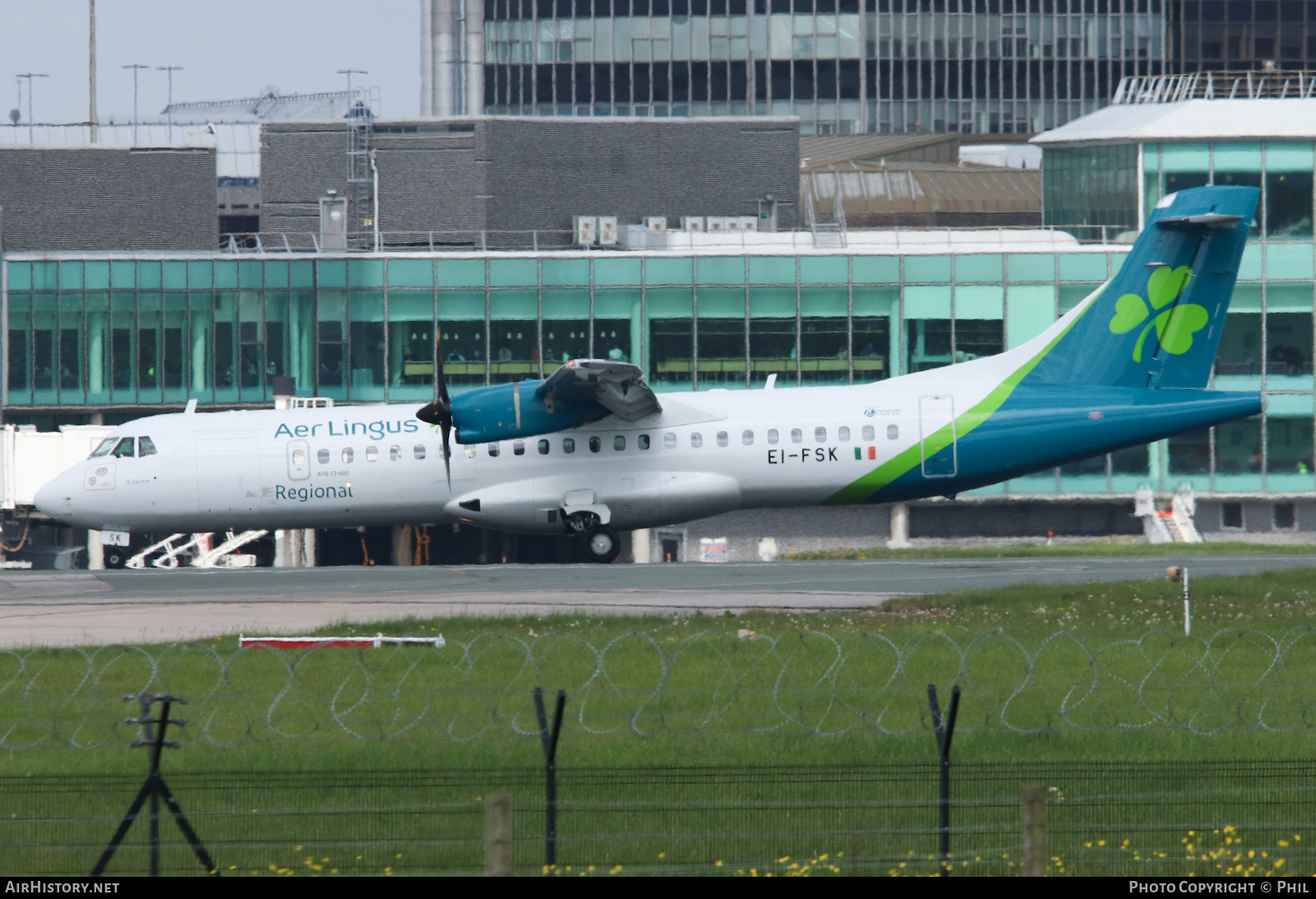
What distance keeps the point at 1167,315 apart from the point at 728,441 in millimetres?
10189

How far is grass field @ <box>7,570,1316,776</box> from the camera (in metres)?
17.5

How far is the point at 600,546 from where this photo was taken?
37.3 m

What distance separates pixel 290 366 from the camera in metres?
58.9

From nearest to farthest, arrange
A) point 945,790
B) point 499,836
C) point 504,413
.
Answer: point 499,836 → point 945,790 → point 504,413

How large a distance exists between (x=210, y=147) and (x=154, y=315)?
16.8 meters

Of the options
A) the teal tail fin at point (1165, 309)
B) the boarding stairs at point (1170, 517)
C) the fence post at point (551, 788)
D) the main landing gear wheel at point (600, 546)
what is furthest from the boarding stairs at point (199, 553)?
the fence post at point (551, 788)

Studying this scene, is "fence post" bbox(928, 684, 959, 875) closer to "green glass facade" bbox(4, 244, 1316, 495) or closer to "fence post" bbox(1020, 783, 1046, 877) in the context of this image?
"fence post" bbox(1020, 783, 1046, 877)

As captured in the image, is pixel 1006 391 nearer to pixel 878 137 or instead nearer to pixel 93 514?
pixel 93 514

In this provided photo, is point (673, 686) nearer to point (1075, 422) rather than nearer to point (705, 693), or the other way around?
point (705, 693)

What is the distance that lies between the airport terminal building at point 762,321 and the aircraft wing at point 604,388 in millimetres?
20731

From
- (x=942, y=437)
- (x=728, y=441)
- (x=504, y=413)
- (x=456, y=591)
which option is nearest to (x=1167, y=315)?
(x=942, y=437)

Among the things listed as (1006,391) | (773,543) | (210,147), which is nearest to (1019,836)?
(1006,391)

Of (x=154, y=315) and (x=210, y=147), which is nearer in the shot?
(x=154, y=315)

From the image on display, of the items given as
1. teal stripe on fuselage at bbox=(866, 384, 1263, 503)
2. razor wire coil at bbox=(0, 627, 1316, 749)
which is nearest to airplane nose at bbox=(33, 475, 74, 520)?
razor wire coil at bbox=(0, 627, 1316, 749)
